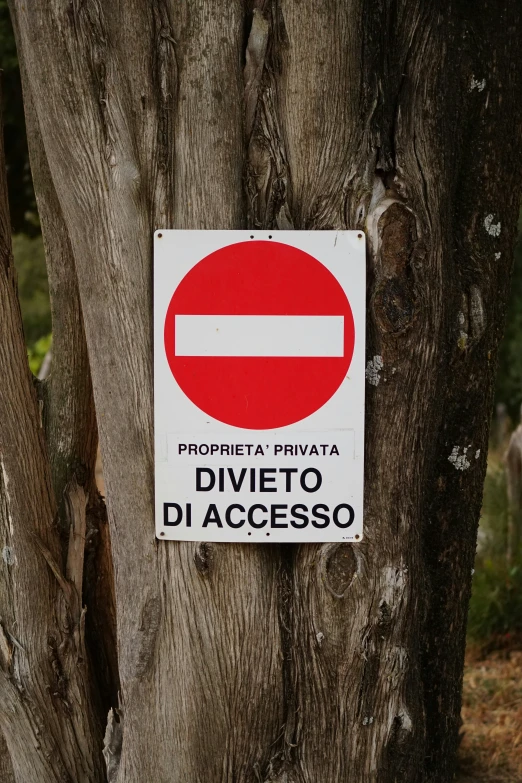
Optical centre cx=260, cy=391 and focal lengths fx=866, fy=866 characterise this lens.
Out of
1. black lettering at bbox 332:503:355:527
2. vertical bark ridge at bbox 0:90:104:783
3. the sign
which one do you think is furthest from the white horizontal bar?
vertical bark ridge at bbox 0:90:104:783

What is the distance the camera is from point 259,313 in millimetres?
2340

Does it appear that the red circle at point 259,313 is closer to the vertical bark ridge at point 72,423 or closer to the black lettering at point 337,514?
the black lettering at point 337,514

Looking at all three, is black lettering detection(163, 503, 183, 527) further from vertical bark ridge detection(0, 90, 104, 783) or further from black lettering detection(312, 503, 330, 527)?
vertical bark ridge detection(0, 90, 104, 783)

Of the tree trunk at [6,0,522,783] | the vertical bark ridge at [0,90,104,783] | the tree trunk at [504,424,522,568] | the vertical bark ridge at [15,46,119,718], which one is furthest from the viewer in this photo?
the tree trunk at [504,424,522,568]

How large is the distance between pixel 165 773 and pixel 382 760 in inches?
24.1

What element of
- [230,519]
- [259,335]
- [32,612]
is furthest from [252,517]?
[32,612]

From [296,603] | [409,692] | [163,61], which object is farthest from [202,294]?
[409,692]

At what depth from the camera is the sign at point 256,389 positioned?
233 cm

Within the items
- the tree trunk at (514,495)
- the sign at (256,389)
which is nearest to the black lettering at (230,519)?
the sign at (256,389)

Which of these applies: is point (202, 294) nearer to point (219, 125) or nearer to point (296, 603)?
point (219, 125)

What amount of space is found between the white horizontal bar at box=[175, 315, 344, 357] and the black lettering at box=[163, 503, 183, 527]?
0.41 metres

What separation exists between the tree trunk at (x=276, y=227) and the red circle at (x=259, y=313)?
0.10m

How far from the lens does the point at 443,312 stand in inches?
93.7

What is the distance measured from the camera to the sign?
2.33m
